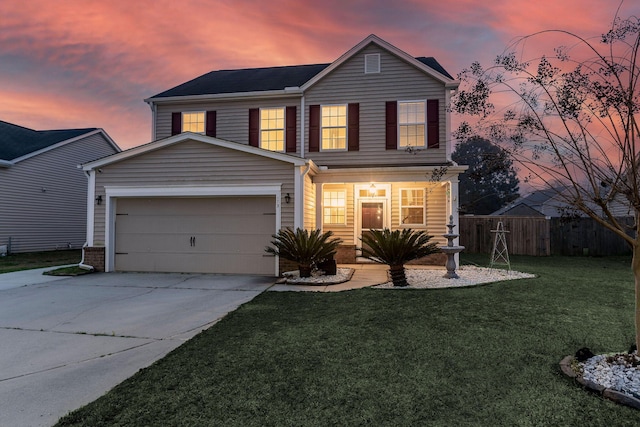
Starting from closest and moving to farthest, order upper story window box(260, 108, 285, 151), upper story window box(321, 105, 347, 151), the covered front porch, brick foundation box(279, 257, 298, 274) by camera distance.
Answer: brick foundation box(279, 257, 298, 274) → the covered front porch → upper story window box(321, 105, 347, 151) → upper story window box(260, 108, 285, 151)

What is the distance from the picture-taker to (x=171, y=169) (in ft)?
30.7

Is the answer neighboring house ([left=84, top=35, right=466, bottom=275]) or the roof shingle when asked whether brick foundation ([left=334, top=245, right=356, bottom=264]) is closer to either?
neighboring house ([left=84, top=35, right=466, bottom=275])

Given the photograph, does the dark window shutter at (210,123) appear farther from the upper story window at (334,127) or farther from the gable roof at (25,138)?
the gable roof at (25,138)

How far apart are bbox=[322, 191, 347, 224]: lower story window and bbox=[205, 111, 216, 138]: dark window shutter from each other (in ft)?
15.9

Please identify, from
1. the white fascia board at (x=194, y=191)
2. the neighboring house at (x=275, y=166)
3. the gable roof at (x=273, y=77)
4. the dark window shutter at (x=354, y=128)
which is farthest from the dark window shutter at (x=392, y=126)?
the white fascia board at (x=194, y=191)

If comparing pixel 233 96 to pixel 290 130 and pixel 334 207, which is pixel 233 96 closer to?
pixel 290 130

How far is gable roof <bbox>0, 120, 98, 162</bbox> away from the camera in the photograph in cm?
1472

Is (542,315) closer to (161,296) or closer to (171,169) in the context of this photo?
(161,296)

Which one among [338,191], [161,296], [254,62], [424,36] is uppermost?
[254,62]

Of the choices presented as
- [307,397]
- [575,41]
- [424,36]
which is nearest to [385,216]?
[424,36]

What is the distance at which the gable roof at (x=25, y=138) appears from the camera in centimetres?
1472

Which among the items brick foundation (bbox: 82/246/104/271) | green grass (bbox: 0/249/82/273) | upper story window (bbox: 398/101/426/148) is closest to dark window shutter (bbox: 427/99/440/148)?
upper story window (bbox: 398/101/426/148)

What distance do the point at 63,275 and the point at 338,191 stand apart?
823 centimetres

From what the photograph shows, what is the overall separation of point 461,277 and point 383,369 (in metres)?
5.84
